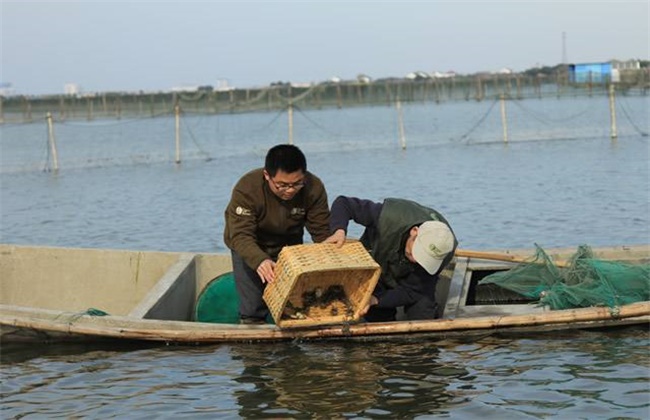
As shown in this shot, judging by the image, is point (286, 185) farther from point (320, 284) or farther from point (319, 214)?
point (320, 284)

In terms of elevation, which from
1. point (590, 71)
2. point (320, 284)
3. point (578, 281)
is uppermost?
point (590, 71)

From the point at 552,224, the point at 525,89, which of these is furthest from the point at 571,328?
the point at 525,89

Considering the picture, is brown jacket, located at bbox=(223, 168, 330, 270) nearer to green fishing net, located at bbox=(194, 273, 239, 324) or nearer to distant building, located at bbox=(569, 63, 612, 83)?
green fishing net, located at bbox=(194, 273, 239, 324)

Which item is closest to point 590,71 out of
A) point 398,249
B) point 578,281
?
point 578,281

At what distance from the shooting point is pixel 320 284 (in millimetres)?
6855

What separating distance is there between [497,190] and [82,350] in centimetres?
1410

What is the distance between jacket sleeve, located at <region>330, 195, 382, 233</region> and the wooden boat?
76 centimetres

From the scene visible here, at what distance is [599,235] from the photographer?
13.8m

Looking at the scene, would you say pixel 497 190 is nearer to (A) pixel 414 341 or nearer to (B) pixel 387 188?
(B) pixel 387 188

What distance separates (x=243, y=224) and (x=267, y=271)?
45 cm

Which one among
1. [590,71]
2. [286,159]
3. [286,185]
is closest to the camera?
[286,159]

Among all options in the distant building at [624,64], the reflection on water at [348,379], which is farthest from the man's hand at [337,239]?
the distant building at [624,64]

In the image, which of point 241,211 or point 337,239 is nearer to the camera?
point 337,239

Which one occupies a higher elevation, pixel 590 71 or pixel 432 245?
pixel 590 71
